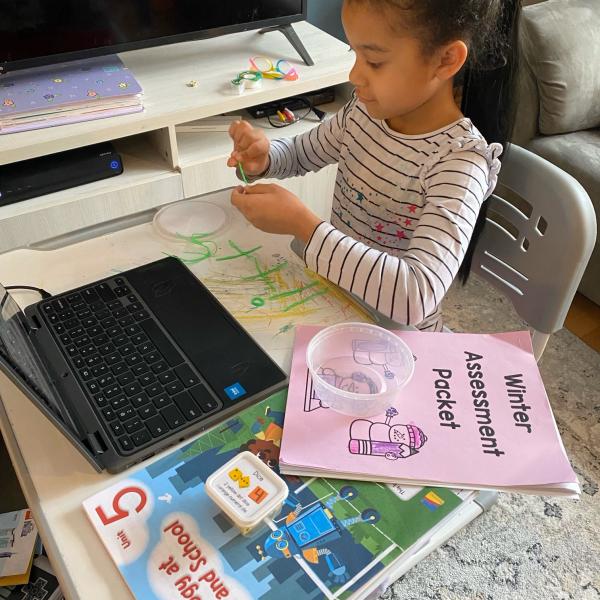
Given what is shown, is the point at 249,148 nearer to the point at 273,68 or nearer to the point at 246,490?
the point at 246,490

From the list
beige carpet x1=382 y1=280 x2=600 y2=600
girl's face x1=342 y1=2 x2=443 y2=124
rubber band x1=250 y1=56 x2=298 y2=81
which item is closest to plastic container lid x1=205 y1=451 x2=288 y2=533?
girl's face x1=342 y1=2 x2=443 y2=124

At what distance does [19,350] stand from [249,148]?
555 mm

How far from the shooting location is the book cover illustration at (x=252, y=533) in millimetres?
480

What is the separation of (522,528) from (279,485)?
92 centimetres

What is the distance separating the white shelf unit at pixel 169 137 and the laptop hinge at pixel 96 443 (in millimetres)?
913

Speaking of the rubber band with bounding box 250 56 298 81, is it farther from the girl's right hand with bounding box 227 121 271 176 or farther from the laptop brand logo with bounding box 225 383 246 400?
the laptop brand logo with bounding box 225 383 246 400

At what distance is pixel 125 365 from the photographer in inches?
26.0

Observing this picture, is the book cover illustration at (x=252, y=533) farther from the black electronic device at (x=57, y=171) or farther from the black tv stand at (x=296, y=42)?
the black tv stand at (x=296, y=42)

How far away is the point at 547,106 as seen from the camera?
72.1 inches

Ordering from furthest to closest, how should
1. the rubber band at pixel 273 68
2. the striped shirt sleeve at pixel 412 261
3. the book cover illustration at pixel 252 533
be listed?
the rubber band at pixel 273 68 < the striped shirt sleeve at pixel 412 261 < the book cover illustration at pixel 252 533

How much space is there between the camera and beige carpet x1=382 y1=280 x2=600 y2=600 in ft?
3.77

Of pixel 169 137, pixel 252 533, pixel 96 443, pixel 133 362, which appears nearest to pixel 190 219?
pixel 133 362

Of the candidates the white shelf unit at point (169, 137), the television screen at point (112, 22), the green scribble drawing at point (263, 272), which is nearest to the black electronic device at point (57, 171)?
the white shelf unit at point (169, 137)

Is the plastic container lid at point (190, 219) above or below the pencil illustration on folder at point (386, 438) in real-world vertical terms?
above
